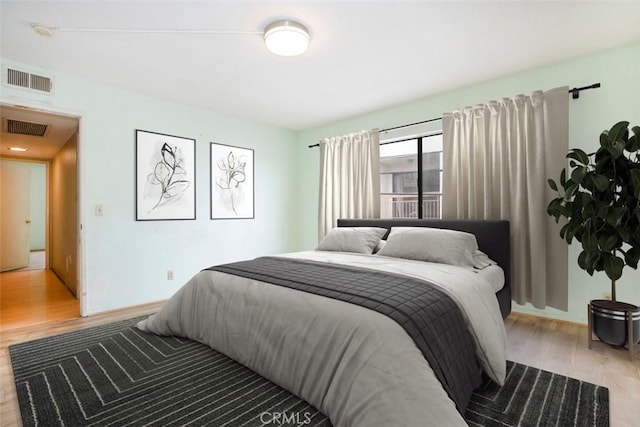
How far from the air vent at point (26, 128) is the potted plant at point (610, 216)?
17.7ft

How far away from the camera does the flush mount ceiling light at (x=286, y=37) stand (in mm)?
2217

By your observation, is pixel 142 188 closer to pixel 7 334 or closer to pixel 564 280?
pixel 7 334

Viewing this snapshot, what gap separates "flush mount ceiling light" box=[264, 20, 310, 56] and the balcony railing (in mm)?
2307

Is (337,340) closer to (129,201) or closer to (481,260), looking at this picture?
(481,260)

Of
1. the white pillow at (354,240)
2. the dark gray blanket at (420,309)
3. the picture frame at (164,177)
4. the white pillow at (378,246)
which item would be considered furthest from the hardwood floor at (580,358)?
the picture frame at (164,177)

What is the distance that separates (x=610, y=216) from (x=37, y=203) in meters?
10.4

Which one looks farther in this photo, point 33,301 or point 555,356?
point 33,301

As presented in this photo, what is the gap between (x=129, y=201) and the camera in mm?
3424

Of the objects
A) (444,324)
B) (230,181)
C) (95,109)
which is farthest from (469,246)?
(95,109)

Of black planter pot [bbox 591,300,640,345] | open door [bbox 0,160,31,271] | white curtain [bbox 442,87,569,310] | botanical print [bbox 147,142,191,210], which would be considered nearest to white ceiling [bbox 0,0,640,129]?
white curtain [bbox 442,87,569,310]

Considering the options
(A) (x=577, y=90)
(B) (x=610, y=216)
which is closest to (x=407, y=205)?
(A) (x=577, y=90)

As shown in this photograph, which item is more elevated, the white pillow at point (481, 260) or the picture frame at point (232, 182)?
the picture frame at point (232, 182)

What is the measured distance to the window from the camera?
377 cm

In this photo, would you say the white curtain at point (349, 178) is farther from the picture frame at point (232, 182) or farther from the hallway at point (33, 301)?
the hallway at point (33, 301)
